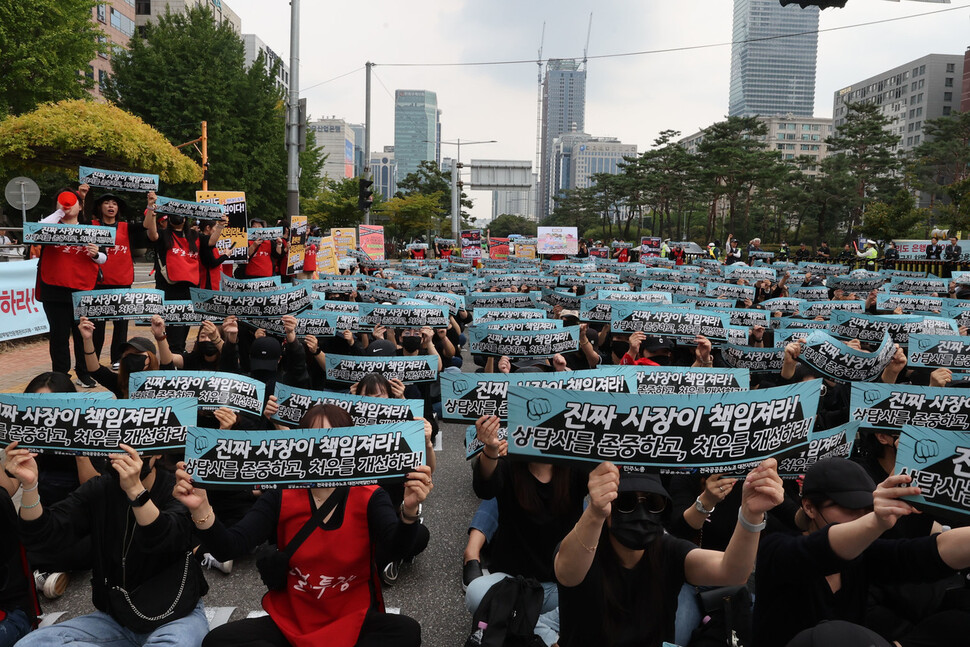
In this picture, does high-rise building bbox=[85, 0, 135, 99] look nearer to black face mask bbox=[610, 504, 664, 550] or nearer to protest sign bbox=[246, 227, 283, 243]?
protest sign bbox=[246, 227, 283, 243]

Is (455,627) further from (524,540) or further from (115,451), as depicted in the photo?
(115,451)

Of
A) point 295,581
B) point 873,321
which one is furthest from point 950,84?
Result: point 295,581

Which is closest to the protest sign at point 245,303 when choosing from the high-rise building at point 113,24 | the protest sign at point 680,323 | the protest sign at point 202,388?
the protest sign at point 202,388

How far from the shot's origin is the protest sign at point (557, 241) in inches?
1173

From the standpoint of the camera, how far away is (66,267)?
7.43 metres

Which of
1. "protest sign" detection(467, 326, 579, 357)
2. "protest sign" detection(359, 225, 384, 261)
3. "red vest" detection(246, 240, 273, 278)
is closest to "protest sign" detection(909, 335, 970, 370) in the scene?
"protest sign" detection(467, 326, 579, 357)

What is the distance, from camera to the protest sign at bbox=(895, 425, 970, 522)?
101 inches

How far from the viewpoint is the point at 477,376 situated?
14.2 ft

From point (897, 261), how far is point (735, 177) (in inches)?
1361

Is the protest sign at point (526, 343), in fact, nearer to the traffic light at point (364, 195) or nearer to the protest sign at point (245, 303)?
the protest sign at point (245, 303)

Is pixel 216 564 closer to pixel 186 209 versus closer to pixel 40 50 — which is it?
pixel 186 209

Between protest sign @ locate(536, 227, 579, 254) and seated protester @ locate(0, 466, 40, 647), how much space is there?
88.6 feet

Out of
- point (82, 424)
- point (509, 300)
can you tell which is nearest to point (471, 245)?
point (509, 300)

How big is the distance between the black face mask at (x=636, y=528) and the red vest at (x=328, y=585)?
1.15 meters
